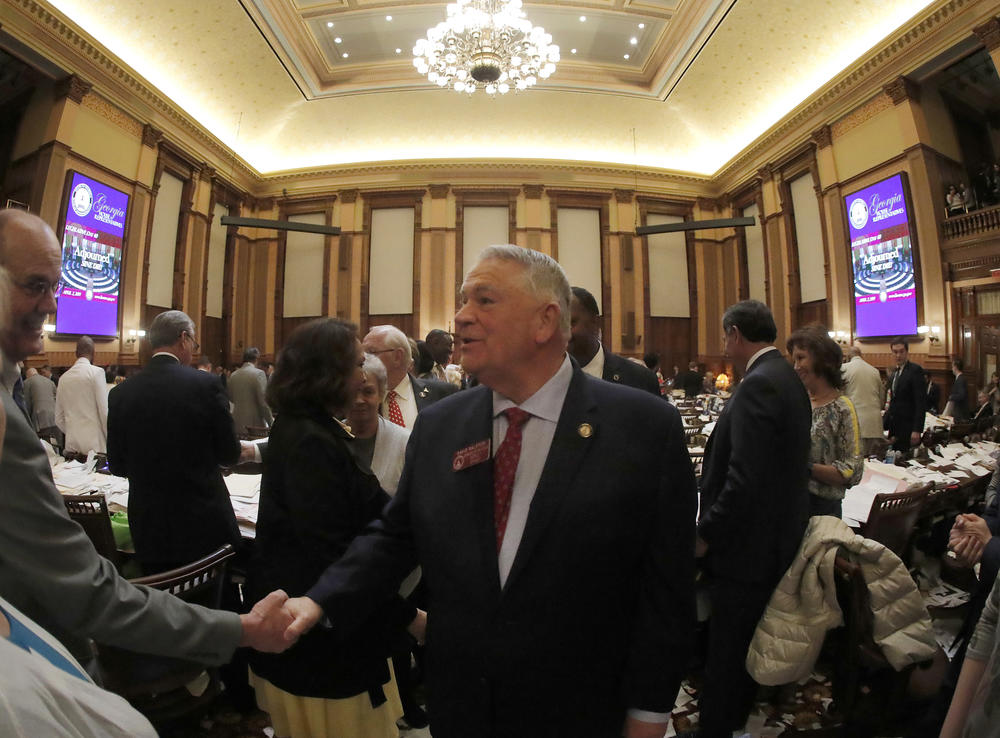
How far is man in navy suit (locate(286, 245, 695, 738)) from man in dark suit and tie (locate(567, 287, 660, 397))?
50.4 inches

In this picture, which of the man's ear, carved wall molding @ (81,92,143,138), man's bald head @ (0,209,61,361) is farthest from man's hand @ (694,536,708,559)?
carved wall molding @ (81,92,143,138)

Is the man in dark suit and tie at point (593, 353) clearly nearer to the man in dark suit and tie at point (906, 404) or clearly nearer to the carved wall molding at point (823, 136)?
the man in dark suit and tie at point (906, 404)

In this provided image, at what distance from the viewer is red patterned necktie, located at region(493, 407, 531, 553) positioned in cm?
111

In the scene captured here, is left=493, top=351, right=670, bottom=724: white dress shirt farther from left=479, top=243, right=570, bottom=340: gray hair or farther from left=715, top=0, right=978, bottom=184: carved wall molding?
left=715, top=0, right=978, bottom=184: carved wall molding

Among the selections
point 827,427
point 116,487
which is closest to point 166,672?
point 116,487

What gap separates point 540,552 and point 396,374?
179 cm

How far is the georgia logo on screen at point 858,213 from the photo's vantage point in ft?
31.4

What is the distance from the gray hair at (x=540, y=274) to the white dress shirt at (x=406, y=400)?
158 cm

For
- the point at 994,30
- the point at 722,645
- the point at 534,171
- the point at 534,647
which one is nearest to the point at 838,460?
the point at 722,645

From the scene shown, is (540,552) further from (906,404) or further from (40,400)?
(40,400)

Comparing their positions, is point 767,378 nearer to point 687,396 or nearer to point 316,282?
point 687,396

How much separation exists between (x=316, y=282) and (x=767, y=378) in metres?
13.4

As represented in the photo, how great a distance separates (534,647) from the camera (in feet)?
3.36

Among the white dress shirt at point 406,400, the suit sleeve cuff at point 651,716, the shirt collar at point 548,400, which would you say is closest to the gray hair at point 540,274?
the shirt collar at point 548,400
